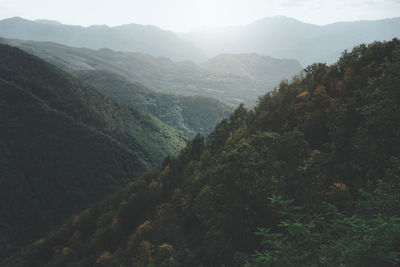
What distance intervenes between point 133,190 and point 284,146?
319 ft

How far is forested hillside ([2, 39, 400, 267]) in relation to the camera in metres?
11.5

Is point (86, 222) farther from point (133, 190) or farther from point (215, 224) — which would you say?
point (215, 224)

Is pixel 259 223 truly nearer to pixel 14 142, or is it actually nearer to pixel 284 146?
pixel 284 146

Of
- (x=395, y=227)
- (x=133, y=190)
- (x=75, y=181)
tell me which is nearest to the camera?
(x=395, y=227)

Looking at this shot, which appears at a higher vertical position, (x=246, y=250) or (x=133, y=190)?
(x=246, y=250)

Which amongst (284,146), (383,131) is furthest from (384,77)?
(284,146)

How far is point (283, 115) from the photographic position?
2579 inches

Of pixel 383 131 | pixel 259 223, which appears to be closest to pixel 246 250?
pixel 259 223

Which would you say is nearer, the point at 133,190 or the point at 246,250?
the point at 246,250

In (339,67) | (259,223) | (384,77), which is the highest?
(339,67)

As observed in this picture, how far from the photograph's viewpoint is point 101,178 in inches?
7318

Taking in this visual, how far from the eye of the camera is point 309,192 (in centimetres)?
2758

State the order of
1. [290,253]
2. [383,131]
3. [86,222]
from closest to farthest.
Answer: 1. [290,253]
2. [383,131]
3. [86,222]

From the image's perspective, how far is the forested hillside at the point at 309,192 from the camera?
451 inches
